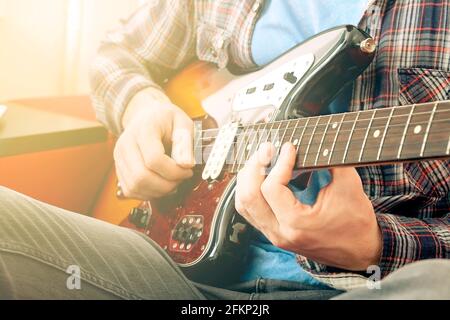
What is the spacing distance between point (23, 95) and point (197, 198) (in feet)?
2.35

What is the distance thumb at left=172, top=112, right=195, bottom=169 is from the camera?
2.55ft

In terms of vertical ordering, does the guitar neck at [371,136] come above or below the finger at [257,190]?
above

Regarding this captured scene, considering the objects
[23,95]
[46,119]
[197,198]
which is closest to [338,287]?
[197,198]

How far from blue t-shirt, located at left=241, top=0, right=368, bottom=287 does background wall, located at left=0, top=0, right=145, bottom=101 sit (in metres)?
0.54

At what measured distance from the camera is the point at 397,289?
396 millimetres

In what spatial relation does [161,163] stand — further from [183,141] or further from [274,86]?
[274,86]

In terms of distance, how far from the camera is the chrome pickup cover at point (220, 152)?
0.71m

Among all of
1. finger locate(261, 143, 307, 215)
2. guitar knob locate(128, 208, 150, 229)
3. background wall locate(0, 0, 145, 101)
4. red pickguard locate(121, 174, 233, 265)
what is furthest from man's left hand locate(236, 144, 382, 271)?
background wall locate(0, 0, 145, 101)

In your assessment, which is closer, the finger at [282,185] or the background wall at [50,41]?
the finger at [282,185]

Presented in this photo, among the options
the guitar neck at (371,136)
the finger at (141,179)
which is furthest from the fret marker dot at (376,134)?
the finger at (141,179)

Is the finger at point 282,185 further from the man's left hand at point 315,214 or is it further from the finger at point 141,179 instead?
the finger at point 141,179

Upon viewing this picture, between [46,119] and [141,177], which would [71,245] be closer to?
[141,177]

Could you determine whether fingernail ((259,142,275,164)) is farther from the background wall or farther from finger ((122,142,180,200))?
the background wall

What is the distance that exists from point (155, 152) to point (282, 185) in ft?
0.88
